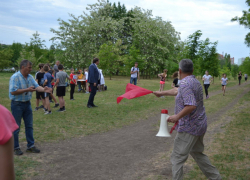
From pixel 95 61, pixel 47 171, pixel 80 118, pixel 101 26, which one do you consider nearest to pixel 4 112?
pixel 47 171

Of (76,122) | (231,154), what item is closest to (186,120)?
(231,154)

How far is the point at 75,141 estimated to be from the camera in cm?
637

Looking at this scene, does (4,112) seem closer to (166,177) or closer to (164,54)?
(166,177)

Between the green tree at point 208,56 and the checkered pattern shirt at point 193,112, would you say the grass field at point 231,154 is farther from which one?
the green tree at point 208,56

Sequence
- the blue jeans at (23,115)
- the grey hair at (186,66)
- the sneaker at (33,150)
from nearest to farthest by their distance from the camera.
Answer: the grey hair at (186,66)
the blue jeans at (23,115)
the sneaker at (33,150)

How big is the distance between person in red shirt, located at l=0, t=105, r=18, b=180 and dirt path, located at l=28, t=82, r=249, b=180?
313cm

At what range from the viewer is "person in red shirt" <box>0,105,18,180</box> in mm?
1217

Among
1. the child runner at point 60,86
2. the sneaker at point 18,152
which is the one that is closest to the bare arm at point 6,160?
the sneaker at point 18,152

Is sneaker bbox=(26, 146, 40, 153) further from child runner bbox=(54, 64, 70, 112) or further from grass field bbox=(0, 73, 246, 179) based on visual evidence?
child runner bbox=(54, 64, 70, 112)

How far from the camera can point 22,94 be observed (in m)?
5.17

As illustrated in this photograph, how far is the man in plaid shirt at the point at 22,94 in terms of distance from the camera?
500 cm

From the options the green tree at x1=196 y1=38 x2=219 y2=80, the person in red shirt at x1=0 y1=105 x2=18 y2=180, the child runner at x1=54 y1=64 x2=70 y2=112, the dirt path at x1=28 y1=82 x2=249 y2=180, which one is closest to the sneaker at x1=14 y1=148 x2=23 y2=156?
the dirt path at x1=28 y1=82 x2=249 y2=180

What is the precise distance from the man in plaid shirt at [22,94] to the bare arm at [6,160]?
381 cm

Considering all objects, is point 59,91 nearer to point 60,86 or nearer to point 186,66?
point 60,86
